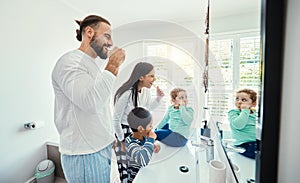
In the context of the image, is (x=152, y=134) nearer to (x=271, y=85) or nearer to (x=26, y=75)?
(x=271, y=85)

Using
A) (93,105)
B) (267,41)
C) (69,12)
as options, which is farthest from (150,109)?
(69,12)

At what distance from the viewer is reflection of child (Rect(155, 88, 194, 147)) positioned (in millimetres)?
709

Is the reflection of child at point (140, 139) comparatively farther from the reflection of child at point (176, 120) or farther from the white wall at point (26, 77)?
the white wall at point (26, 77)

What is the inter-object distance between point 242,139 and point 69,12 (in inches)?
82.8

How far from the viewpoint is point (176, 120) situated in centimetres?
72

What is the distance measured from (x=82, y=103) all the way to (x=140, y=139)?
390 mm

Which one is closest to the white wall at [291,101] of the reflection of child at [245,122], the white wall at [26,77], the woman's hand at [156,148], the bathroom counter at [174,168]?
the reflection of child at [245,122]

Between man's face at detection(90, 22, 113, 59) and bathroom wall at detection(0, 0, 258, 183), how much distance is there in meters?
0.74

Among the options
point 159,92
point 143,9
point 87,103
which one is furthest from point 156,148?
point 143,9

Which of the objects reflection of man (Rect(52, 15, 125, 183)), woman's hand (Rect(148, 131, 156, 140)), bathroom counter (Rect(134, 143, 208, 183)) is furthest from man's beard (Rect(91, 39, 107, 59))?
bathroom counter (Rect(134, 143, 208, 183))

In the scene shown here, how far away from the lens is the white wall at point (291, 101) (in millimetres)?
192

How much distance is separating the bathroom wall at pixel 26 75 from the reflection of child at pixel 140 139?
80cm

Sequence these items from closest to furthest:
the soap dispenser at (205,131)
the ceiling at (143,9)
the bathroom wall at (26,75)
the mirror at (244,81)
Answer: the mirror at (244,81), the soap dispenser at (205,131), the bathroom wall at (26,75), the ceiling at (143,9)

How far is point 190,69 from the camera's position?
2.30 feet
